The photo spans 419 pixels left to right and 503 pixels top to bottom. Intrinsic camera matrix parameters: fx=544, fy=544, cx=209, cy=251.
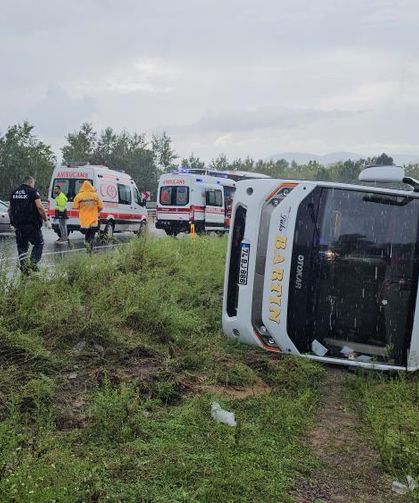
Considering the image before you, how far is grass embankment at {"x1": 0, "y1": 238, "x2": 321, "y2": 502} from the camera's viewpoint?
3066 mm

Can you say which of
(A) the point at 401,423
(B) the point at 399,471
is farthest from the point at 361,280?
(B) the point at 399,471

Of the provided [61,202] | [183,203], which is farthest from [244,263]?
[183,203]

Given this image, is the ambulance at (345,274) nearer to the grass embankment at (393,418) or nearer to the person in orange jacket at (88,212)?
the grass embankment at (393,418)

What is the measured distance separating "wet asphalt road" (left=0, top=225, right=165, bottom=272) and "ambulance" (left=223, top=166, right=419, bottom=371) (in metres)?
2.98

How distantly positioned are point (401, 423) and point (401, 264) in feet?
5.53

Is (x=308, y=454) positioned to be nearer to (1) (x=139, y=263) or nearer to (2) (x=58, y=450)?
(2) (x=58, y=450)

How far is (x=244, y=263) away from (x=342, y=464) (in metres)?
2.49

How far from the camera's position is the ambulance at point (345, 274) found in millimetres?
5426

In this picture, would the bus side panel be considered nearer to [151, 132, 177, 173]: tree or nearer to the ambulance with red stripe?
the ambulance with red stripe

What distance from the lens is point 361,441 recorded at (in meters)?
4.20

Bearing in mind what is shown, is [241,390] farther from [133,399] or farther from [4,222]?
[4,222]

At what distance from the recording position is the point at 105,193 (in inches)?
718

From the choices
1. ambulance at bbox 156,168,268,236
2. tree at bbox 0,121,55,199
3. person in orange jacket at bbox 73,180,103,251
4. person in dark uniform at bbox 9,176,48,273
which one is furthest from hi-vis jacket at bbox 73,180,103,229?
tree at bbox 0,121,55,199

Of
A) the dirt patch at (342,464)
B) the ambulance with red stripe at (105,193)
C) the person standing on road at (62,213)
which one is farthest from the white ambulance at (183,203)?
the dirt patch at (342,464)
